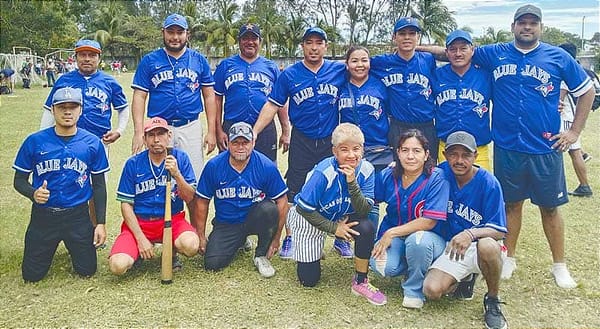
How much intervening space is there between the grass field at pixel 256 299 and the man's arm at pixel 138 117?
3.69 feet

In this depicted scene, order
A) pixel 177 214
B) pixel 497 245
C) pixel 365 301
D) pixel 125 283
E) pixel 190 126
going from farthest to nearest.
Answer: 1. pixel 190 126
2. pixel 177 214
3. pixel 125 283
4. pixel 365 301
5. pixel 497 245

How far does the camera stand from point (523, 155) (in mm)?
4562

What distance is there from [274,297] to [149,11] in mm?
79124

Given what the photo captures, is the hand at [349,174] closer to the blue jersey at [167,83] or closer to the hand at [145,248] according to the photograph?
the hand at [145,248]

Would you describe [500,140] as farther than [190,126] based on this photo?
No

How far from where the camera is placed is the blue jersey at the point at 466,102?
15.4 feet

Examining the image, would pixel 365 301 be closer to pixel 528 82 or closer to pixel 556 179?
pixel 556 179

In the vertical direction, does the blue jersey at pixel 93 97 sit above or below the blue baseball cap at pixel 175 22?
below

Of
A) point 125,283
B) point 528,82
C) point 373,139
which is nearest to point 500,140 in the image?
point 528,82

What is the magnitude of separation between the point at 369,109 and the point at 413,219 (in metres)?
Answer: 1.21

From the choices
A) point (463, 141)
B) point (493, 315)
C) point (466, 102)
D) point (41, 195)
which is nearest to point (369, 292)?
point (493, 315)

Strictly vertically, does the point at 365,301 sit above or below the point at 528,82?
below

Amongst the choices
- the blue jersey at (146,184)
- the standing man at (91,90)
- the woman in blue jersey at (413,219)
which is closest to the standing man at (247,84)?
the blue jersey at (146,184)

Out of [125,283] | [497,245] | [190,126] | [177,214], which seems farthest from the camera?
[190,126]
